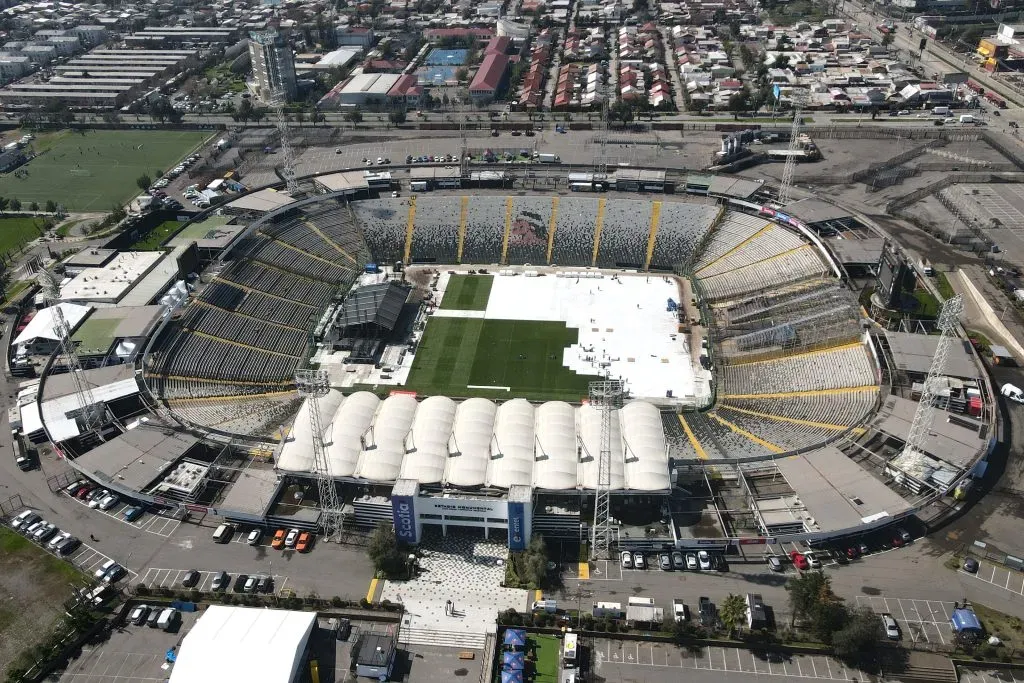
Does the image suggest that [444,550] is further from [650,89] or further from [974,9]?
[974,9]

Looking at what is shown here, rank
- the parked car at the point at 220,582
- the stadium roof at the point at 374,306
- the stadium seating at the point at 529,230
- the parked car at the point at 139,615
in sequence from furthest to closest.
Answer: the stadium seating at the point at 529,230, the stadium roof at the point at 374,306, the parked car at the point at 220,582, the parked car at the point at 139,615

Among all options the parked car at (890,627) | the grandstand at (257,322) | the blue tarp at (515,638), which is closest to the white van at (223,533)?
the grandstand at (257,322)

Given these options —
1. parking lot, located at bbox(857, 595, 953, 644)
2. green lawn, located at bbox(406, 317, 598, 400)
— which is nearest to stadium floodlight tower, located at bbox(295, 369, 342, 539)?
green lawn, located at bbox(406, 317, 598, 400)

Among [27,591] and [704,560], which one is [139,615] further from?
[704,560]

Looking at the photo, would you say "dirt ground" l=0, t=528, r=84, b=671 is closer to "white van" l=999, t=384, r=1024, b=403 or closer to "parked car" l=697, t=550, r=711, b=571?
"parked car" l=697, t=550, r=711, b=571

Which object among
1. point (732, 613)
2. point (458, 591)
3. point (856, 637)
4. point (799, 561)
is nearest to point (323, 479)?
point (458, 591)

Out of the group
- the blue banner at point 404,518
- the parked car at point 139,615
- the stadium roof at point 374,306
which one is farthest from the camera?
the stadium roof at point 374,306

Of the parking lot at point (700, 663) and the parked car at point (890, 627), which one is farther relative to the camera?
the parked car at point (890, 627)

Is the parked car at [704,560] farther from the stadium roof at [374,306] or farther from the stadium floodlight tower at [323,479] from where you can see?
the stadium roof at [374,306]
